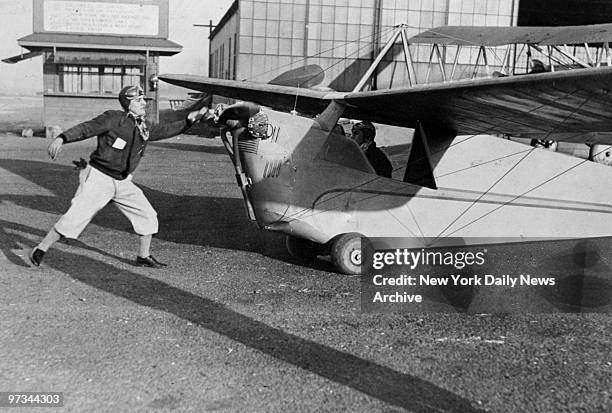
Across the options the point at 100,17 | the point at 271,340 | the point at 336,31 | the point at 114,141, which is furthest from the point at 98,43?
the point at 271,340

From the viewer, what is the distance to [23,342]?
434 centimetres

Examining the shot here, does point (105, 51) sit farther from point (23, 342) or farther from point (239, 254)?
point (23, 342)

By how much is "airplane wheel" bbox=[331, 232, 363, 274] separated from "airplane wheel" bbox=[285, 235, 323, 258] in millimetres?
713

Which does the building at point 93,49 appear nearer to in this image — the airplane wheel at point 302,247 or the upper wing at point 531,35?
the upper wing at point 531,35

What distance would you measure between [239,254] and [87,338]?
3.33 m

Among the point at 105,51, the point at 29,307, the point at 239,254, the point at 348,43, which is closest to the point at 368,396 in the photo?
the point at 29,307

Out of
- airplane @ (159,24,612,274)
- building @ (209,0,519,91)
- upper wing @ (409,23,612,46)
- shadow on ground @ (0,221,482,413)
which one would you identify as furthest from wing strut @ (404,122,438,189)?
building @ (209,0,519,91)

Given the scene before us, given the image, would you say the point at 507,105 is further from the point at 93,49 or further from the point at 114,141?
the point at 93,49

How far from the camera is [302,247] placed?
25.0 feet

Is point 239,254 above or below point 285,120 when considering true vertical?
below

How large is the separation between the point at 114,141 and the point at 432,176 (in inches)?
132

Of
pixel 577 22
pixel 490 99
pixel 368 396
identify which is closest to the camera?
pixel 368 396

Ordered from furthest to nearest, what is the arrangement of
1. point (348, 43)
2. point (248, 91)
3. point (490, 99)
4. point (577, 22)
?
point (577, 22) < point (348, 43) < point (248, 91) < point (490, 99)

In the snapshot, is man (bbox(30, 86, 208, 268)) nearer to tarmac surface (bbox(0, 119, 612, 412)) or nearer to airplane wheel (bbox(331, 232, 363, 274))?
tarmac surface (bbox(0, 119, 612, 412))
